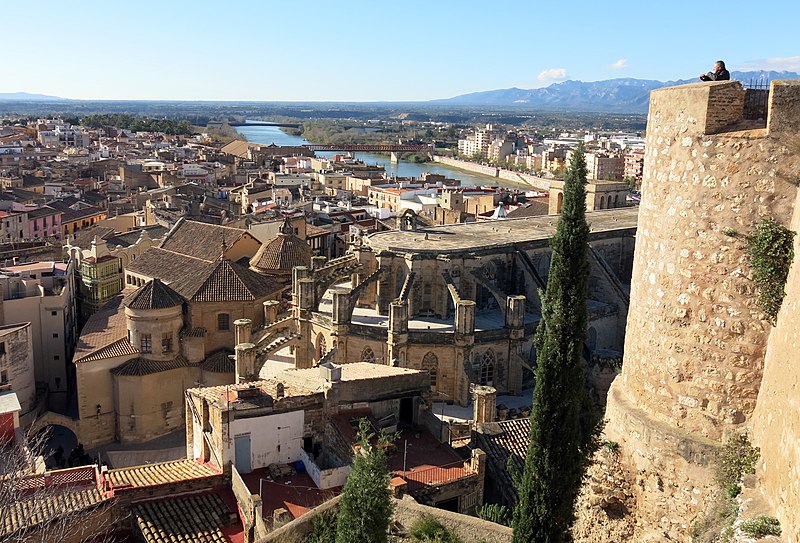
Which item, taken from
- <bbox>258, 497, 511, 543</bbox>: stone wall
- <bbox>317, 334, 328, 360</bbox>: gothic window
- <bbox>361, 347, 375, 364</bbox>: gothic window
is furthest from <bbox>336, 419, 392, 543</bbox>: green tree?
<bbox>317, 334, 328, 360</bbox>: gothic window

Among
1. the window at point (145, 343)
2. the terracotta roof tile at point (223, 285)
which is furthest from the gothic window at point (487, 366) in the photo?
the window at point (145, 343)

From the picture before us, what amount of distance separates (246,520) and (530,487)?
9.97 m

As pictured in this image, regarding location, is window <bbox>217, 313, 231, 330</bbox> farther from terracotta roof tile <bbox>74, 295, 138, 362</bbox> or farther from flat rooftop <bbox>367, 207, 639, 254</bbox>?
flat rooftop <bbox>367, 207, 639, 254</bbox>

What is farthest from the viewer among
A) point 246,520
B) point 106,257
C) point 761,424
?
point 106,257

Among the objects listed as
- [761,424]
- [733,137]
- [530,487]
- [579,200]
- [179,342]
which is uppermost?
[733,137]

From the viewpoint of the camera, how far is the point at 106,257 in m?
45.8

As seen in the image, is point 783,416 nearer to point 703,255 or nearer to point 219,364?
point 703,255

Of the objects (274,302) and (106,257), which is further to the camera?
(106,257)

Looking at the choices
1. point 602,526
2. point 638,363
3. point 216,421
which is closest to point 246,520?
point 216,421

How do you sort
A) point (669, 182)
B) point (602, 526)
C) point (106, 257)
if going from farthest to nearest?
point (106, 257)
point (602, 526)
point (669, 182)

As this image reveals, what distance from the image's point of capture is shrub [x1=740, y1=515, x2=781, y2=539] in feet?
23.7

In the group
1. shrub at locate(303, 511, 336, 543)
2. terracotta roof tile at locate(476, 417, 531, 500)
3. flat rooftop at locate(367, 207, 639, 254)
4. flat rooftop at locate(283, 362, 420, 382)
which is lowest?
terracotta roof tile at locate(476, 417, 531, 500)

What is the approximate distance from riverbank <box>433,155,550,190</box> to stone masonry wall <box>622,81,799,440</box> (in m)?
114

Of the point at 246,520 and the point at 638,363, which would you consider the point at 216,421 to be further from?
the point at 638,363
